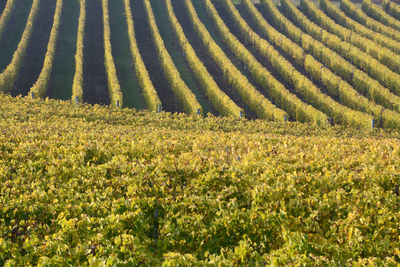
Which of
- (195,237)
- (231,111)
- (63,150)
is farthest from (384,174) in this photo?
(231,111)

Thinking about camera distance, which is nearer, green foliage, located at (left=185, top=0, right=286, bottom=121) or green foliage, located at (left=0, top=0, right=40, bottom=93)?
green foliage, located at (left=185, top=0, right=286, bottom=121)

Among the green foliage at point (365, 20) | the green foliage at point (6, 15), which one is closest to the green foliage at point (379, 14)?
the green foliage at point (365, 20)

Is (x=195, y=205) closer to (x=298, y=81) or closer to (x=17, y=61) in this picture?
(x=298, y=81)

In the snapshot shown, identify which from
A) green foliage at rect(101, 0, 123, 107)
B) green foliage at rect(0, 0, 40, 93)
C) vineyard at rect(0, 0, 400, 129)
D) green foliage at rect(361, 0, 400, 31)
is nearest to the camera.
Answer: green foliage at rect(101, 0, 123, 107)

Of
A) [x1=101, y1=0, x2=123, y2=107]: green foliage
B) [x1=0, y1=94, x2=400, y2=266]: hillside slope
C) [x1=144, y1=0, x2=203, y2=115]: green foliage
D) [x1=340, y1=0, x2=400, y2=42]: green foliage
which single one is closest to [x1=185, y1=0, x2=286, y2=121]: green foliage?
[x1=144, y1=0, x2=203, y2=115]: green foliage

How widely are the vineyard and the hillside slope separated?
857 inches

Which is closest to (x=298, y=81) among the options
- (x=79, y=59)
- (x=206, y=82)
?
(x=206, y=82)

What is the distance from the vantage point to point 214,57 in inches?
2032

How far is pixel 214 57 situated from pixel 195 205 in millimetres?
42858

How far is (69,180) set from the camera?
39.9ft

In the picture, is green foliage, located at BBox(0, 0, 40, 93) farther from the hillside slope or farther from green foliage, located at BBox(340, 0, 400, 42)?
green foliage, located at BBox(340, 0, 400, 42)

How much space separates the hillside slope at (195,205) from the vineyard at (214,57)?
71.4 feet

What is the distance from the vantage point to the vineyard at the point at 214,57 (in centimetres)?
3947

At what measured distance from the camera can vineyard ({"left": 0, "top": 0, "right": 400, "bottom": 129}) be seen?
3947 cm
